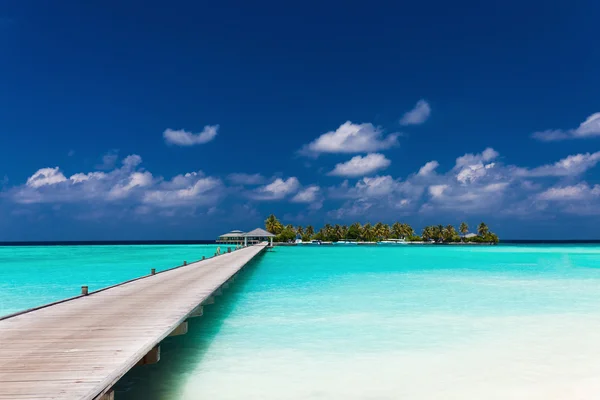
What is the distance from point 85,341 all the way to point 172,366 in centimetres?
152

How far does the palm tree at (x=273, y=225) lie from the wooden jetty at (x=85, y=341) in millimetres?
77399

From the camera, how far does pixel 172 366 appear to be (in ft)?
21.6

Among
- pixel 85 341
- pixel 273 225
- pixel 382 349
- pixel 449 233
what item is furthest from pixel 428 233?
pixel 85 341

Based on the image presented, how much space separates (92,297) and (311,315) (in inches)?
197

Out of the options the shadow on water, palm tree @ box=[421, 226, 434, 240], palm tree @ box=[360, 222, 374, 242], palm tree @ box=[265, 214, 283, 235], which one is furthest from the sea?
palm tree @ box=[421, 226, 434, 240]

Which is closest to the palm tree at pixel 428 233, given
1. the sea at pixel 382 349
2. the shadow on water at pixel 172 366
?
the sea at pixel 382 349

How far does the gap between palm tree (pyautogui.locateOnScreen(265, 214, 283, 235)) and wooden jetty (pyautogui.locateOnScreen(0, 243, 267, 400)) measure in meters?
77.4

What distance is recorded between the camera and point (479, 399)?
5.49 meters

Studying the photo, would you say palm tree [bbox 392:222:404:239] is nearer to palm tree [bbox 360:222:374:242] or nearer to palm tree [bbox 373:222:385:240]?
palm tree [bbox 373:222:385:240]

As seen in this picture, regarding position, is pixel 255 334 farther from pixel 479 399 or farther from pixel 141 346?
pixel 479 399

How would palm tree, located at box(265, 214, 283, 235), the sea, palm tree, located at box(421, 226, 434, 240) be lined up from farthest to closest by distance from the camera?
1. palm tree, located at box(421, 226, 434, 240)
2. palm tree, located at box(265, 214, 283, 235)
3. the sea

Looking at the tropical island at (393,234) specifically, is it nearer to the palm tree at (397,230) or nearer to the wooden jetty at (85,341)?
the palm tree at (397,230)

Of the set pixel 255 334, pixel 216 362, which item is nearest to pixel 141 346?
pixel 216 362

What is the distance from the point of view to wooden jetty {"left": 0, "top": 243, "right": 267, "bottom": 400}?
4.02 meters
